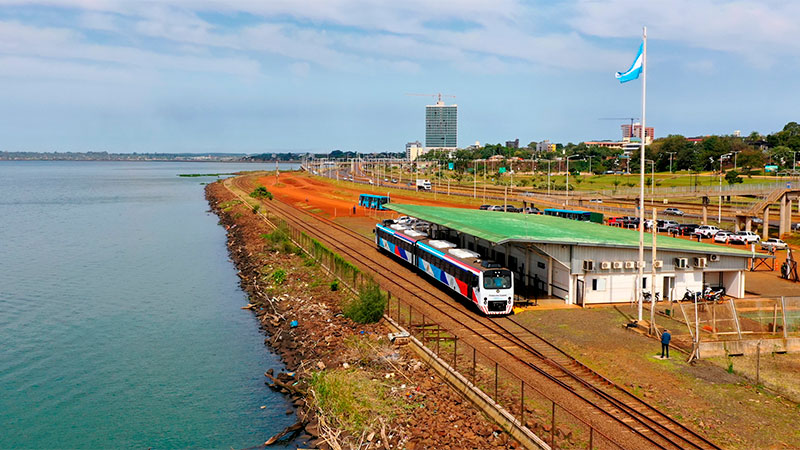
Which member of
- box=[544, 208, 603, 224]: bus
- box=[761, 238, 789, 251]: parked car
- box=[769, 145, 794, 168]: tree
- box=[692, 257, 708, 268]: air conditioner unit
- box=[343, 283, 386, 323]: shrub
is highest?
box=[769, 145, 794, 168]: tree

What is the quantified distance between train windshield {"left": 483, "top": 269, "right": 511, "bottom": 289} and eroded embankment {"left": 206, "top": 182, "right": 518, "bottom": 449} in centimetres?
652

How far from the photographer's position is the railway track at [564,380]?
20.1m

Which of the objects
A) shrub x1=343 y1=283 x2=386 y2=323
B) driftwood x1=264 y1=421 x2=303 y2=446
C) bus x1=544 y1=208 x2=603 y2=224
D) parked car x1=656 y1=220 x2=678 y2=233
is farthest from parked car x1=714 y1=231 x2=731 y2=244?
driftwood x1=264 y1=421 x2=303 y2=446

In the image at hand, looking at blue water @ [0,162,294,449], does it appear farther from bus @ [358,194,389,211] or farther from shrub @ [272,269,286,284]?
bus @ [358,194,389,211]

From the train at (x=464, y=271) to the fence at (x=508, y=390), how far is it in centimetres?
322

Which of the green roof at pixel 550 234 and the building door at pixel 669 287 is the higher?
the green roof at pixel 550 234

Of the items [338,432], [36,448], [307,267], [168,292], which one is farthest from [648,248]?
[168,292]

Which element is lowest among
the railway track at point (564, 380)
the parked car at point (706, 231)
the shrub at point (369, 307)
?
the railway track at point (564, 380)

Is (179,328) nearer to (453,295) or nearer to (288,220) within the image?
(453,295)

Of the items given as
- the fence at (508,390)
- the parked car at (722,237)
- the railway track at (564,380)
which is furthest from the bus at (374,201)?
the fence at (508,390)

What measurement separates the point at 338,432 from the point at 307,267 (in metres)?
33.0

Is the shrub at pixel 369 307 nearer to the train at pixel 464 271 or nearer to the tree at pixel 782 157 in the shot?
the train at pixel 464 271

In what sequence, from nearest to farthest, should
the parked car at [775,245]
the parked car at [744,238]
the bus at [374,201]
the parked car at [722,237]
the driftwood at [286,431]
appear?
the driftwood at [286,431] → the parked car at [775,245] → the parked car at [744,238] → the parked car at [722,237] → the bus at [374,201]

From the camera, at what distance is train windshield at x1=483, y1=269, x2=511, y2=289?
3444cm
